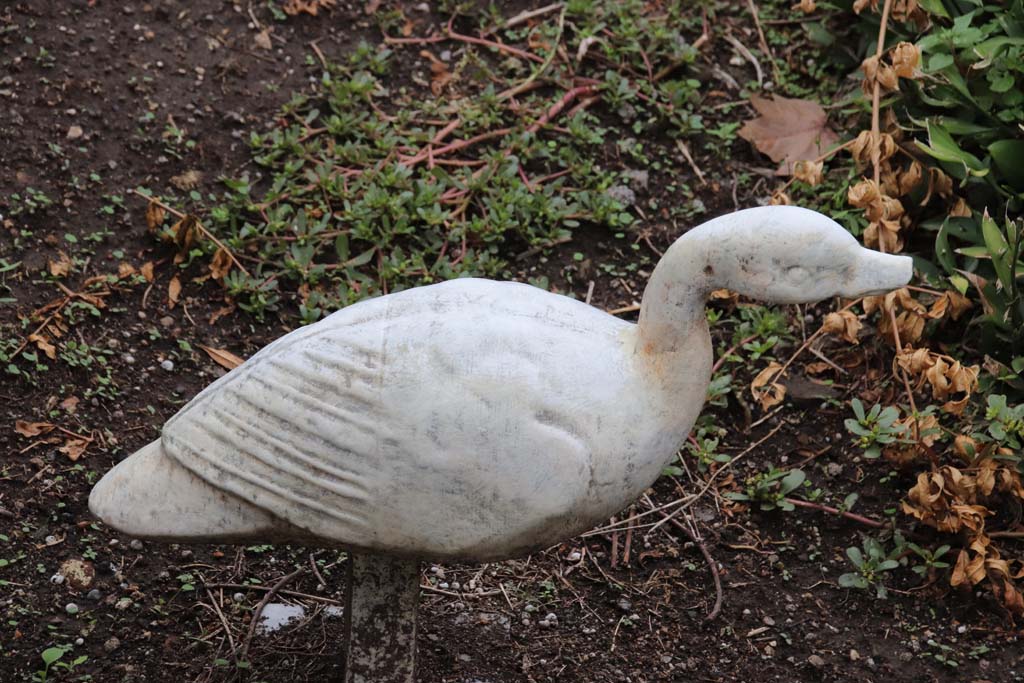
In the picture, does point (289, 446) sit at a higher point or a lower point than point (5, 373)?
higher

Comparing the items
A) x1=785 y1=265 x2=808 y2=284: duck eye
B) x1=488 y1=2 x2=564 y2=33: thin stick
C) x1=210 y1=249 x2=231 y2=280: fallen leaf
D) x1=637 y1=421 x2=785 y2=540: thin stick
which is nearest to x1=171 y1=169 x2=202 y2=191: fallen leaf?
x1=210 y1=249 x2=231 y2=280: fallen leaf

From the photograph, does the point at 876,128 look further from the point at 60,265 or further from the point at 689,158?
the point at 60,265

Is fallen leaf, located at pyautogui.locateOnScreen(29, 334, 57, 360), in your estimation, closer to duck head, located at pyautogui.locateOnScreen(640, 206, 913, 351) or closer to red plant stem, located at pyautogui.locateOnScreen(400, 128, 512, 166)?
red plant stem, located at pyautogui.locateOnScreen(400, 128, 512, 166)

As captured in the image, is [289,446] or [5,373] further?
[5,373]

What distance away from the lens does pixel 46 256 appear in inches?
140

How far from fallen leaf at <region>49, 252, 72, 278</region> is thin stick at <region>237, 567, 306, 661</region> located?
1098 millimetres

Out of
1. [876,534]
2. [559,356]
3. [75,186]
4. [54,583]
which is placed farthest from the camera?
[75,186]

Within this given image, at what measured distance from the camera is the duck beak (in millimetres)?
2123

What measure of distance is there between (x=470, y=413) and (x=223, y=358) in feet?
5.09

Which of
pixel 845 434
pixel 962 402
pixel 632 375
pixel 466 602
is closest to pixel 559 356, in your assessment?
pixel 632 375

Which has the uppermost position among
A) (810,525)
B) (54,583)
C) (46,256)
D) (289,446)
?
(289,446)

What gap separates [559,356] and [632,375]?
14 centimetres

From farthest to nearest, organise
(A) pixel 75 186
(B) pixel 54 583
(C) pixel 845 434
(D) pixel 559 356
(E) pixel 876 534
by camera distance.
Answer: (A) pixel 75 186
(C) pixel 845 434
(E) pixel 876 534
(B) pixel 54 583
(D) pixel 559 356

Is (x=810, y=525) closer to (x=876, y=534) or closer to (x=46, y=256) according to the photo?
(x=876, y=534)
